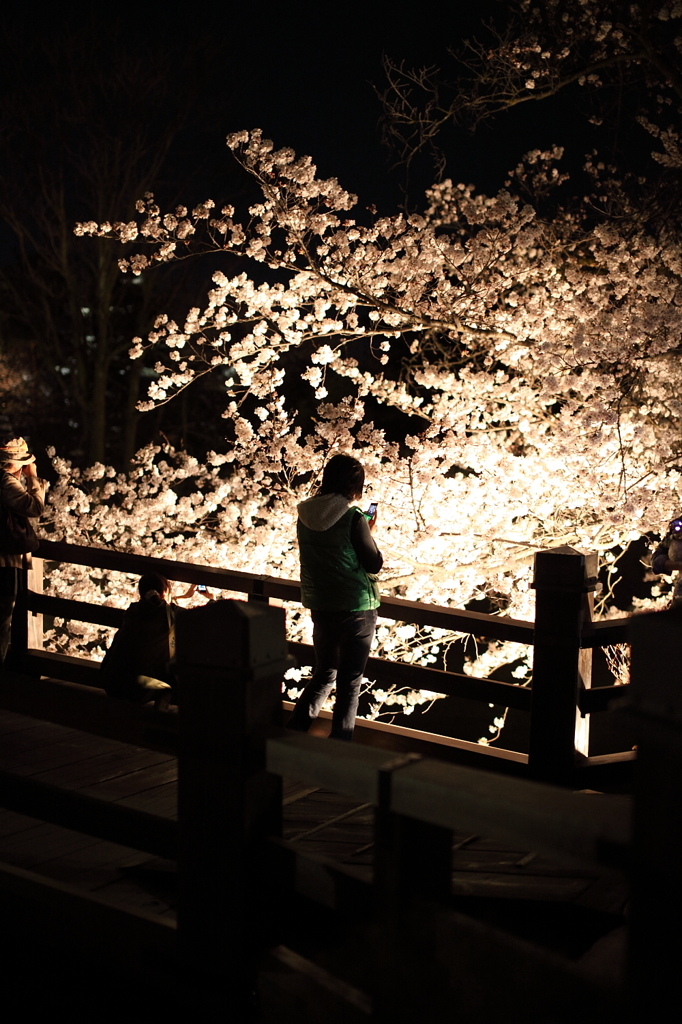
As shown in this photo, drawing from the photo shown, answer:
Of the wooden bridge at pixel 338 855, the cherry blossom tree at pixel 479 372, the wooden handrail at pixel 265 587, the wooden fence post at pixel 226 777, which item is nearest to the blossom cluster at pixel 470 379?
the cherry blossom tree at pixel 479 372

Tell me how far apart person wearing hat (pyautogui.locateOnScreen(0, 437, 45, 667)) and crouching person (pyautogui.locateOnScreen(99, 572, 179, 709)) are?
1.28 meters

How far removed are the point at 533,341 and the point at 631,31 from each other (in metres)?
2.68

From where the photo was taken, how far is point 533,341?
8.38 m

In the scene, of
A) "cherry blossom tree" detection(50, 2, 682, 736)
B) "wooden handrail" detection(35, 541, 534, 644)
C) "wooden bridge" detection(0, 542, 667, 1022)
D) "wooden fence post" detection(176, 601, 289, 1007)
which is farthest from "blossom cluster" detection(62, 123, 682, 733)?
"wooden fence post" detection(176, 601, 289, 1007)

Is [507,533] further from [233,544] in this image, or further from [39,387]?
[39,387]

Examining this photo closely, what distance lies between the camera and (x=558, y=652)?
13.8 ft

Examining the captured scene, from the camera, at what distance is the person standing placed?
4.61 metres

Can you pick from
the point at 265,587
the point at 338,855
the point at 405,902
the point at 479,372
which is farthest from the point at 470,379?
the point at 405,902

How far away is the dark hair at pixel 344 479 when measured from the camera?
15.3ft

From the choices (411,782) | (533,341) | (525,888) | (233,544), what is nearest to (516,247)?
(533,341)

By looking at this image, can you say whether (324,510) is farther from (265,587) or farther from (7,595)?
(7,595)

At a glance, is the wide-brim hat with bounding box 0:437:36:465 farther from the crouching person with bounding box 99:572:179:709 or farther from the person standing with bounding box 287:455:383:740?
the person standing with bounding box 287:455:383:740

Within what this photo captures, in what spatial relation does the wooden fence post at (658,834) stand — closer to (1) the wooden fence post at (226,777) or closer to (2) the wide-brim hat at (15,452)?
(1) the wooden fence post at (226,777)

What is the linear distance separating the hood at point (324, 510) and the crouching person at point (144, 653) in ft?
3.48
